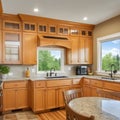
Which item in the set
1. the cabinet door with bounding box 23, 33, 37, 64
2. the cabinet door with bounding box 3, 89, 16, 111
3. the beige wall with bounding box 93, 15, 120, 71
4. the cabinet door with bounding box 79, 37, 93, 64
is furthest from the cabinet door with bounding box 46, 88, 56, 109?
the beige wall with bounding box 93, 15, 120, 71

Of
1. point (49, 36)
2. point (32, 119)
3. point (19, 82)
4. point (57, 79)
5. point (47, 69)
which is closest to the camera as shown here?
point (32, 119)

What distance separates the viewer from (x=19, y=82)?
13.1ft

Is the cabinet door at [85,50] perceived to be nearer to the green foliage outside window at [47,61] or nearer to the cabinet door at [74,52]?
the cabinet door at [74,52]

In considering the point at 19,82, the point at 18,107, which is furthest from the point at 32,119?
the point at 19,82

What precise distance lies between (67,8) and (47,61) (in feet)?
6.44

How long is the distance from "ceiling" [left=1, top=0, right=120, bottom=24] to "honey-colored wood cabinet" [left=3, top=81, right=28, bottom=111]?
1.92 meters

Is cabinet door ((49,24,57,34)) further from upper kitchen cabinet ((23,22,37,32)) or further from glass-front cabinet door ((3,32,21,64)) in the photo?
glass-front cabinet door ((3,32,21,64))

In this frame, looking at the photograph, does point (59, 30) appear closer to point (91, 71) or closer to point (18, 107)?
point (91, 71)

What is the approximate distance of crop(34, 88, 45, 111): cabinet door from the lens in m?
3.96

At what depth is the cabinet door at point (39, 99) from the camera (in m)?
3.96

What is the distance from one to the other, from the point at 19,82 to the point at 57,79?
1.04m

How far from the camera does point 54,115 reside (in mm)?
3840

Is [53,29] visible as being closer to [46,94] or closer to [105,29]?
[105,29]

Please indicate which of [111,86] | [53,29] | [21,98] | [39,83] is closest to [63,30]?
[53,29]
